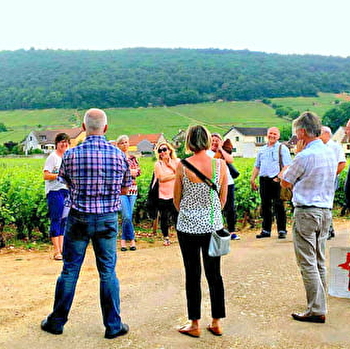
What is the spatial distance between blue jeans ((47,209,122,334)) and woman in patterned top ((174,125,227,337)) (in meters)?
0.66

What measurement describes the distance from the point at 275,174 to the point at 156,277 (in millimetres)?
3523

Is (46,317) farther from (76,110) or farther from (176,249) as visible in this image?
(76,110)

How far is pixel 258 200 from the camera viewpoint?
1152 cm

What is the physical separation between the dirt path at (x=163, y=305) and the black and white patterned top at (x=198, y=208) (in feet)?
3.45

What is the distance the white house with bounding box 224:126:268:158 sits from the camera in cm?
7550

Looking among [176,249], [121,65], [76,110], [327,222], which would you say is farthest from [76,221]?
[121,65]

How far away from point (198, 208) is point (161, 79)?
11271 cm

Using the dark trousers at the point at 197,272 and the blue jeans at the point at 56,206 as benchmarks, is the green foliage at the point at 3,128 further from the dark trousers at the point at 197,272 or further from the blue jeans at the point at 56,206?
the dark trousers at the point at 197,272

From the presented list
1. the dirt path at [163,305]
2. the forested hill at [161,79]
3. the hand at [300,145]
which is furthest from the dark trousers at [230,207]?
the forested hill at [161,79]

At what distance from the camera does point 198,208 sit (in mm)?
4656

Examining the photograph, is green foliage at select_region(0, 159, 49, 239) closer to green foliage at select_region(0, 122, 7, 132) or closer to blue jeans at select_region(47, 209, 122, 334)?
blue jeans at select_region(47, 209, 122, 334)

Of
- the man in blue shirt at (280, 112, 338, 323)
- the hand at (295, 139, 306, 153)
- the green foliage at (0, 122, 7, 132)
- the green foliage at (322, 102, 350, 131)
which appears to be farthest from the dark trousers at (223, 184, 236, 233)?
the green foliage at (0, 122, 7, 132)

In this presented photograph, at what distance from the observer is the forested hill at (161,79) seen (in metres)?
106

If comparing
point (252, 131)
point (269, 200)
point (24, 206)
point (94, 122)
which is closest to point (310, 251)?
point (94, 122)
